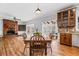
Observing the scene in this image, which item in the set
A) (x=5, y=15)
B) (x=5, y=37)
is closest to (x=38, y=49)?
(x=5, y=37)

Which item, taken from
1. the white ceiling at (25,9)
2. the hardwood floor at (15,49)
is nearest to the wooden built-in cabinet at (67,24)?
the hardwood floor at (15,49)

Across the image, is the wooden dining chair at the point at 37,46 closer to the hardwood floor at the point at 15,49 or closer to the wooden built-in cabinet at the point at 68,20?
the hardwood floor at the point at 15,49

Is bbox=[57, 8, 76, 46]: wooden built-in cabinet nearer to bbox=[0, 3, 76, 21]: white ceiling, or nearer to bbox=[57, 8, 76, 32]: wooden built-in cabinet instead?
bbox=[57, 8, 76, 32]: wooden built-in cabinet

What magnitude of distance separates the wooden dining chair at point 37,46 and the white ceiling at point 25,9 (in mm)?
553

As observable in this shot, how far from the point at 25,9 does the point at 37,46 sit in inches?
40.4

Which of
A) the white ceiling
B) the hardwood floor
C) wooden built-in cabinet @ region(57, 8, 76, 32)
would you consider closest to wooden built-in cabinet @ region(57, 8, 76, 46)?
wooden built-in cabinet @ region(57, 8, 76, 32)

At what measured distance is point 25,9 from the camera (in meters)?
3.00

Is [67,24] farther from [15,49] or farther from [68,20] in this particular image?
[15,49]

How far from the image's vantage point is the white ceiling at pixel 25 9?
9.60 ft

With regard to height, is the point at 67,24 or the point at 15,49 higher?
the point at 67,24

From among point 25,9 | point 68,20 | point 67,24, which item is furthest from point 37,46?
point 67,24

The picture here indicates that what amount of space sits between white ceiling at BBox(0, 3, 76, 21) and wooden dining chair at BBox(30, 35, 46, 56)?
1.82ft

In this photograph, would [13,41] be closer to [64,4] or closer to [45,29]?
[45,29]

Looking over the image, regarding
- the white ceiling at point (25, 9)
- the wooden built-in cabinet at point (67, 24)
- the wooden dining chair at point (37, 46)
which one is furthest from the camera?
the wooden built-in cabinet at point (67, 24)
